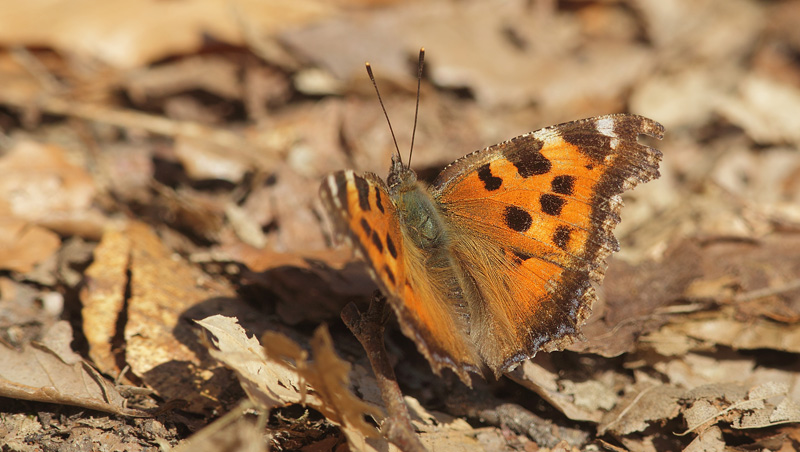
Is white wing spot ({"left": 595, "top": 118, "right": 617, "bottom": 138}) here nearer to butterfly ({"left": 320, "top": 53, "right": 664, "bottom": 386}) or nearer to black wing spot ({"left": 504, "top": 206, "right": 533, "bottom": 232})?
butterfly ({"left": 320, "top": 53, "right": 664, "bottom": 386})

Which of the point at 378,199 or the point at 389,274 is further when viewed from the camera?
the point at 378,199

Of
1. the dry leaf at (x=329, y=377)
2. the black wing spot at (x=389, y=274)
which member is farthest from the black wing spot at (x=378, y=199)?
the dry leaf at (x=329, y=377)

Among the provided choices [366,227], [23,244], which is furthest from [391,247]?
[23,244]

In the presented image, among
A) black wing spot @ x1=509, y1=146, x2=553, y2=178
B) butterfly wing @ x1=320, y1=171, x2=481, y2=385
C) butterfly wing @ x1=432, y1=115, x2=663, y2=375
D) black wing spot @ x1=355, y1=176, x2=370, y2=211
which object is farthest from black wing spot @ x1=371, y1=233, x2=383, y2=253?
black wing spot @ x1=509, y1=146, x2=553, y2=178

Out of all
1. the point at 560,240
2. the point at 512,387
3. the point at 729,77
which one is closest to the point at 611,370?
the point at 512,387

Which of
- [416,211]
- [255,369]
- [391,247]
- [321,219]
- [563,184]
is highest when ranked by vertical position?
[563,184]

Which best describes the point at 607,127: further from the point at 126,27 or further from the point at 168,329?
the point at 126,27

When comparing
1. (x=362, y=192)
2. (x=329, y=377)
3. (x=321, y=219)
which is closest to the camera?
(x=329, y=377)
